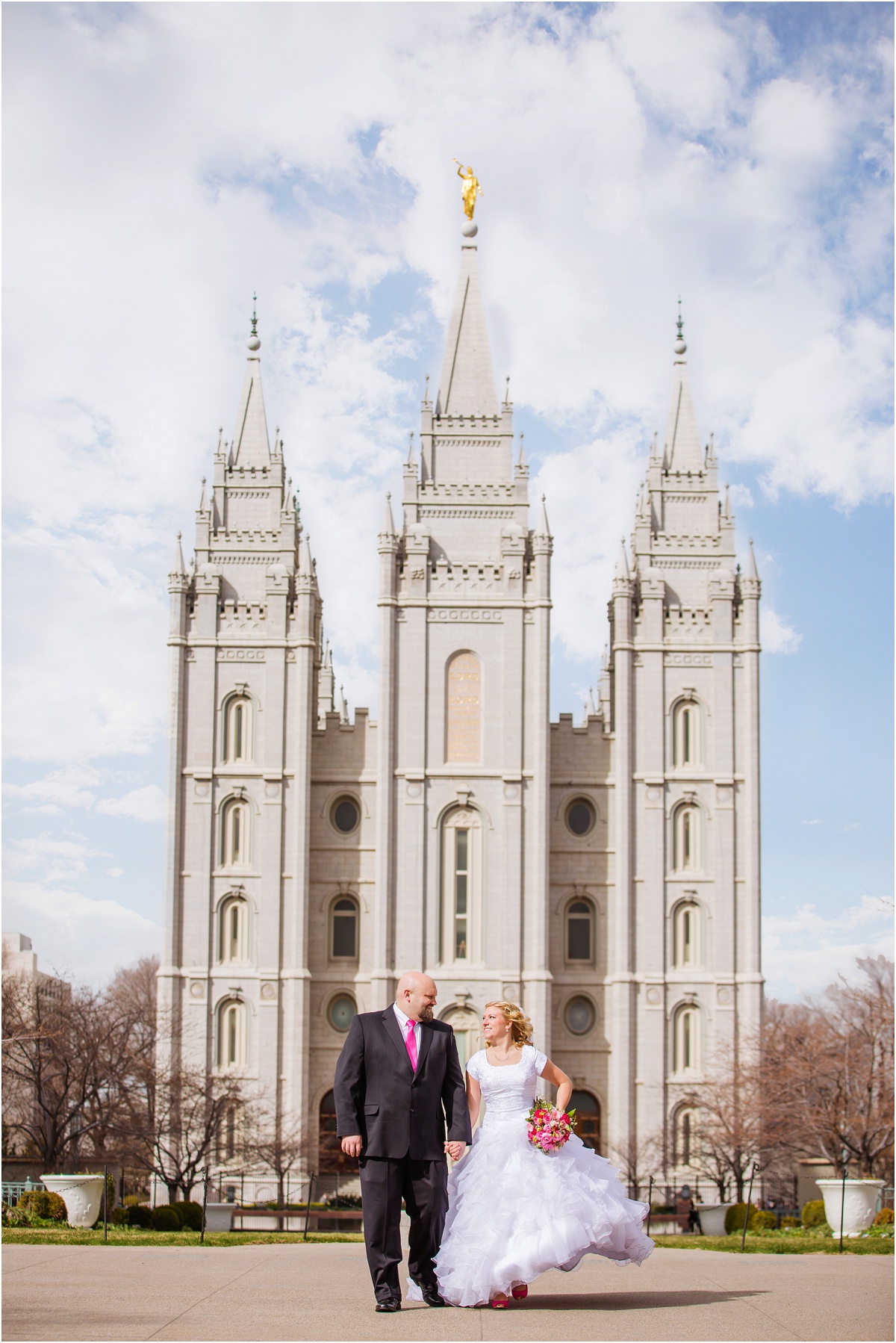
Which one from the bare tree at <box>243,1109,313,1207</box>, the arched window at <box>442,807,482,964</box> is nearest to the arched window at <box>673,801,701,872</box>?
the arched window at <box>442,807,482,964</box>

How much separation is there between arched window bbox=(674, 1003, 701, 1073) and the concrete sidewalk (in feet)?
114

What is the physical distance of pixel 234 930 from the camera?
4962 centimetres

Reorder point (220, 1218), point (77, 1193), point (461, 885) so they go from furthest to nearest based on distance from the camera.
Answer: point (461, 885)
point (220, 1218)
point (77, 1193)

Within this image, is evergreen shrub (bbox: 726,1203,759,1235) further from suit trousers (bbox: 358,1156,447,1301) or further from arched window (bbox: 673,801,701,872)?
suit trousers (bbox: 358,1156,447,1301)

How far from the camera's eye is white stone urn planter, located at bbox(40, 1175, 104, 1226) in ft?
77.9

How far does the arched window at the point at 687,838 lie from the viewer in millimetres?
49938

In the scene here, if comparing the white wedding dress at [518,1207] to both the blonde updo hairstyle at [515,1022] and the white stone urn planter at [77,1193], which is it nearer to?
the blonde updo hairstyle at [515,1022]

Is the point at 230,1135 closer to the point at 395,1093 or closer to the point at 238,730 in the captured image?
the point at 238,730

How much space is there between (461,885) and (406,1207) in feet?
127

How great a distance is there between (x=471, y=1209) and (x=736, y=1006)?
39.5 metres

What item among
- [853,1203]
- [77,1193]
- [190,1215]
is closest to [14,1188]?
[190,1215]

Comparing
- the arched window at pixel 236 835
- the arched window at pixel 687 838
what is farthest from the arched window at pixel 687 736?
the arched window at pixel 236 835

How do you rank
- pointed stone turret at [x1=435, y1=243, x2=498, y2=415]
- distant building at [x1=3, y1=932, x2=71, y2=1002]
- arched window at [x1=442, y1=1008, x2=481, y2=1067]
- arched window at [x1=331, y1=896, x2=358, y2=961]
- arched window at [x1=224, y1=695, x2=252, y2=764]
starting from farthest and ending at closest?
distant building at [x1=3, y1=932, x2=71, y2=1002], pointed stone turret at [x1=435, y1=243, x2=498, y2=415], arched window at [x1=224, y1=695, x2=252, y2=764], arched window at [x1=331, y1=896, x2=358, y2=961], arched window at [x1=442, y1=1008, x2=481, y2=1067]

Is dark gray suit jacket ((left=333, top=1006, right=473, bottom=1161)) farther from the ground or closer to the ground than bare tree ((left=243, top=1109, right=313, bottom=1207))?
farther from the ground
